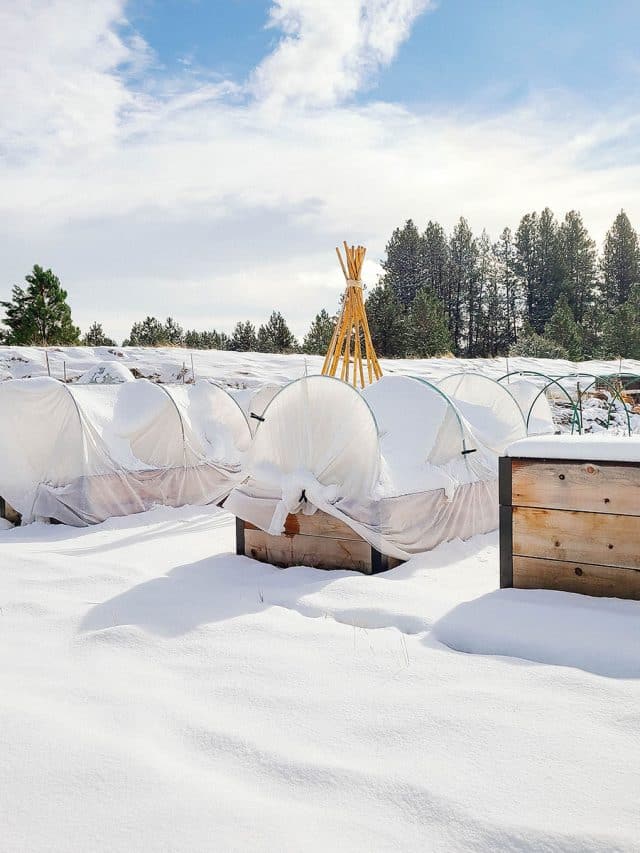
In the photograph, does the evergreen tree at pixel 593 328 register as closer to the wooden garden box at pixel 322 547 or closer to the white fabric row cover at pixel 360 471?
the white fabric row cover at pixel 360 471

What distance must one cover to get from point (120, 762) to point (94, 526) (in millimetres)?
6648

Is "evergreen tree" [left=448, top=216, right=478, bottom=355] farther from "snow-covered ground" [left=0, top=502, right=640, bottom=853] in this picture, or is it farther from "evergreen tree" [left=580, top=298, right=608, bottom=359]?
"snow-covered ground" [left=0, top=502, right=640, bottom=853]

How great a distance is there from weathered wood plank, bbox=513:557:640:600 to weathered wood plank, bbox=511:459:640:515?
364 millimetres

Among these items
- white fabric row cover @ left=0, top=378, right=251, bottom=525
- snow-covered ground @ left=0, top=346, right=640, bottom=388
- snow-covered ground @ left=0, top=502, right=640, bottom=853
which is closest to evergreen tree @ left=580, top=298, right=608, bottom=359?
snow-covered ground @ left=0, top=346, right=640, bottom=388

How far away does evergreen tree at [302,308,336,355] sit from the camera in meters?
32.9

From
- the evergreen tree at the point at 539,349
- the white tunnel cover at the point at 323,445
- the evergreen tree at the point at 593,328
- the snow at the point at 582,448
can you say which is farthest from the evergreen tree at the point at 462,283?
the snow at the point at 582,448

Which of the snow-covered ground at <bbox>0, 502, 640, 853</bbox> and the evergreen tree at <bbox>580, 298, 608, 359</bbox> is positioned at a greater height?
the evergreen tree at <bbox>580, 298, 608, 359</bbox>

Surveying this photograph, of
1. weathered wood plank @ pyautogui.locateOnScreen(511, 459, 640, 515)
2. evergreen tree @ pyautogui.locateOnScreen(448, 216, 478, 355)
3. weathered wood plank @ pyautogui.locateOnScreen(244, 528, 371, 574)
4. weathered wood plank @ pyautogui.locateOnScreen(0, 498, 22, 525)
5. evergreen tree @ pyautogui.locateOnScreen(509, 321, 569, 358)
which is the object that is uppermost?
evergreen tree @ pyautogui.locateOnScreen(448, 216, 478, 355)

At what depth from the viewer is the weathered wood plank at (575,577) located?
412cm

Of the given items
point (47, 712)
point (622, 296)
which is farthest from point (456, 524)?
point (622, 296)

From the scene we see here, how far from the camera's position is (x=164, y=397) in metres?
10.4

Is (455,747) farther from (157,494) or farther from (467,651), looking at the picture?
(157,494)

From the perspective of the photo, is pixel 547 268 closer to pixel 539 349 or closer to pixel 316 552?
pixel 539 349

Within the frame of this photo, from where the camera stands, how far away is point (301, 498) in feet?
19.9
